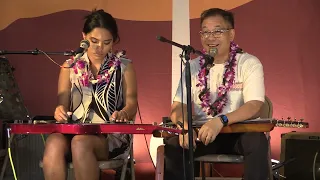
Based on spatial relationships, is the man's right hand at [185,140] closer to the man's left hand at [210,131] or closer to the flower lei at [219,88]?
the man's left hand at [210,131]

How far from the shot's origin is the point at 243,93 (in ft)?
8.21

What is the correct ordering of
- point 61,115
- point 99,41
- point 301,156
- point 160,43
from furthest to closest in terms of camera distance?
point 160,43
point 301,156
point 99,41
point 61,115

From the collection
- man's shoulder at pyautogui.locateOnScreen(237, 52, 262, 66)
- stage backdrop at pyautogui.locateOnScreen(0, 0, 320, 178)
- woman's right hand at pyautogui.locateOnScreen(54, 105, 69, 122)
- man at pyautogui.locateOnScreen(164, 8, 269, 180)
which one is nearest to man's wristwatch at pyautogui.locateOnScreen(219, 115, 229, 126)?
man at pyautogui.locateOnScreen(164, 8, 269, 180)

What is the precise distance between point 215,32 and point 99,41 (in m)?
0.70

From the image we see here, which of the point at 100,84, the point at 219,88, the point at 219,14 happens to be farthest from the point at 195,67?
the point at 100,84

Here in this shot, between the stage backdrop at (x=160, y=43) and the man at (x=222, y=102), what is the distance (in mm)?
1339

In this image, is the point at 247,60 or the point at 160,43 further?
the point at 160,43

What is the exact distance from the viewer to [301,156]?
3.45 m

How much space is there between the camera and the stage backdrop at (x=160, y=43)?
395cm

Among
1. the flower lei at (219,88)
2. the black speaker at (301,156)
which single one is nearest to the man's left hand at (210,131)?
the flower lei at (219,88)

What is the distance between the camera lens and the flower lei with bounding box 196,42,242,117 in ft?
8.33

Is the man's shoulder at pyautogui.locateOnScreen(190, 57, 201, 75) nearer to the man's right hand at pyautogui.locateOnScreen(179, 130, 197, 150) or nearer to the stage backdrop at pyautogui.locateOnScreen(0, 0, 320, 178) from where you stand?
the man's right hand at pyautogui.locateOnScreen(179, 130, 197, 150)

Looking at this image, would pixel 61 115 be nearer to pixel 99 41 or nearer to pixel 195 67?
pixel 99 41

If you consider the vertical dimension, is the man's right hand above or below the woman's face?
below
